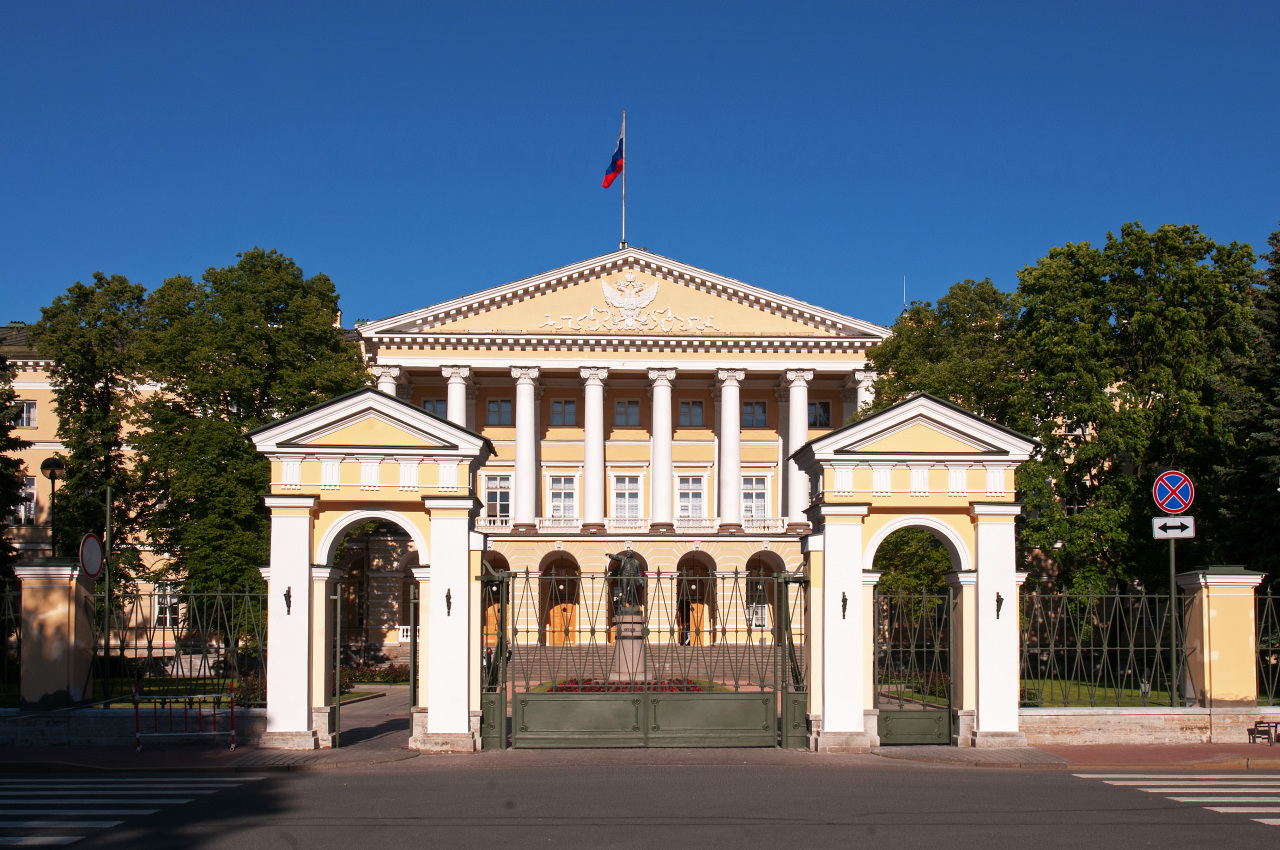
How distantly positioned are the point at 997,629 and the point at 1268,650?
24.1 feet

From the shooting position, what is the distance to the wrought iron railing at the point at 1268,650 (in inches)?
761

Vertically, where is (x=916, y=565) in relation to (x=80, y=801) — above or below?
above

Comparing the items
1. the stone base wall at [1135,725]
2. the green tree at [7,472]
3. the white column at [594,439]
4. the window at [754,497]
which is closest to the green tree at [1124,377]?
the stone base wall at [1135,725]

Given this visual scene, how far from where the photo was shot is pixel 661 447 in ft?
176

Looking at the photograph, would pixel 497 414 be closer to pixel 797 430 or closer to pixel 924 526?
pixel 797 430

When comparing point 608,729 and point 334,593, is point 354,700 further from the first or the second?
point 608,729

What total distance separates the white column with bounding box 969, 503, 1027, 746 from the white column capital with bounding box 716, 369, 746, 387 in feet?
116

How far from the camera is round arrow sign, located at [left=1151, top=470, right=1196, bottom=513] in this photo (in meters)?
19.8

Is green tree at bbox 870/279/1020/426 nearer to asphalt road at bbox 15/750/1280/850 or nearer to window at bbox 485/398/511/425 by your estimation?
asphalt road at bbox 15/750/1280/850

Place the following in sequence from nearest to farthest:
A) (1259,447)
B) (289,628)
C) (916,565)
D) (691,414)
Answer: (289,628), (1259,447), (916,565), (691,414)

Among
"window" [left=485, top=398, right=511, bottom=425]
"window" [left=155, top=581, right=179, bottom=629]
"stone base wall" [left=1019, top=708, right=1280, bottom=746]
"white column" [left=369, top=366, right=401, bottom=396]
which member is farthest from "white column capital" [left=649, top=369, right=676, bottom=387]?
"stone base wall" [left=1019, top=708, right=1280, bottom=746]

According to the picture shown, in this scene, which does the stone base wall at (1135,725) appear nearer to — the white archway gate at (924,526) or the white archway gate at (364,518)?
the white archway gate at (924,526)

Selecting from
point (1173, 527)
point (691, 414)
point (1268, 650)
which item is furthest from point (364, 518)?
point (691, 414)

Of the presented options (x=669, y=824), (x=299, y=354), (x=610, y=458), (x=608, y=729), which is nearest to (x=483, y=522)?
(x=610, y=458)
